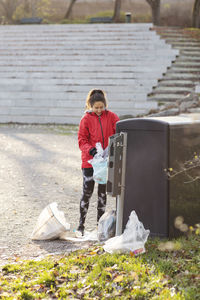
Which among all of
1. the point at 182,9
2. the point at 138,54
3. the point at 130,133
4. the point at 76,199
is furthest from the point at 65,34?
the point at 130,133

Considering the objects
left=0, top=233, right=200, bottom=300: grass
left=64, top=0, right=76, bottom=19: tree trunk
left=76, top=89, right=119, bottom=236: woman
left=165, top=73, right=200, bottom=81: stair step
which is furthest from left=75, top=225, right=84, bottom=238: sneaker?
left=64, top=0, right=76, bottom=19: tree trunk

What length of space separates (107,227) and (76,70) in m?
15.4

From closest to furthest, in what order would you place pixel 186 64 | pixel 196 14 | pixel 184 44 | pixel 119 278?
pixel 119 278 → pixel 186 64 → pixel 184 44 → pixel 196 14

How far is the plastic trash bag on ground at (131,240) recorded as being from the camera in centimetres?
425

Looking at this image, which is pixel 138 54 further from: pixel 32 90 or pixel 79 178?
pixel 79 178

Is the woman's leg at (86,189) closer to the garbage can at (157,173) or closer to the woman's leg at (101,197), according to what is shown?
the woman's leg at (101,197)

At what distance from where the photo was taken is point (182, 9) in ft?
110

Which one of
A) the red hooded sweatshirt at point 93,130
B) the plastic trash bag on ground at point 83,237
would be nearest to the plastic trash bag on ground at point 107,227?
the plastic trash bag on ground at point 83,237

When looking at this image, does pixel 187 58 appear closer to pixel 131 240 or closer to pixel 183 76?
pixel 183 76

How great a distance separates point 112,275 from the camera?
3838mm

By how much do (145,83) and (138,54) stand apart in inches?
97.4

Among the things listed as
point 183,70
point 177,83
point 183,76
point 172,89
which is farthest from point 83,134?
point 183,70

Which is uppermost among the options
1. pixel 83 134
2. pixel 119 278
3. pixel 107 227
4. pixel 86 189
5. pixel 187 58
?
pixel 187 58

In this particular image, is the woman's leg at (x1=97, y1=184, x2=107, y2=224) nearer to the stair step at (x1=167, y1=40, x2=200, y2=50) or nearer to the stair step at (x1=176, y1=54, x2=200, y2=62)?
the stair step at (x1=176, y1=54, x2=200, y2=62)
